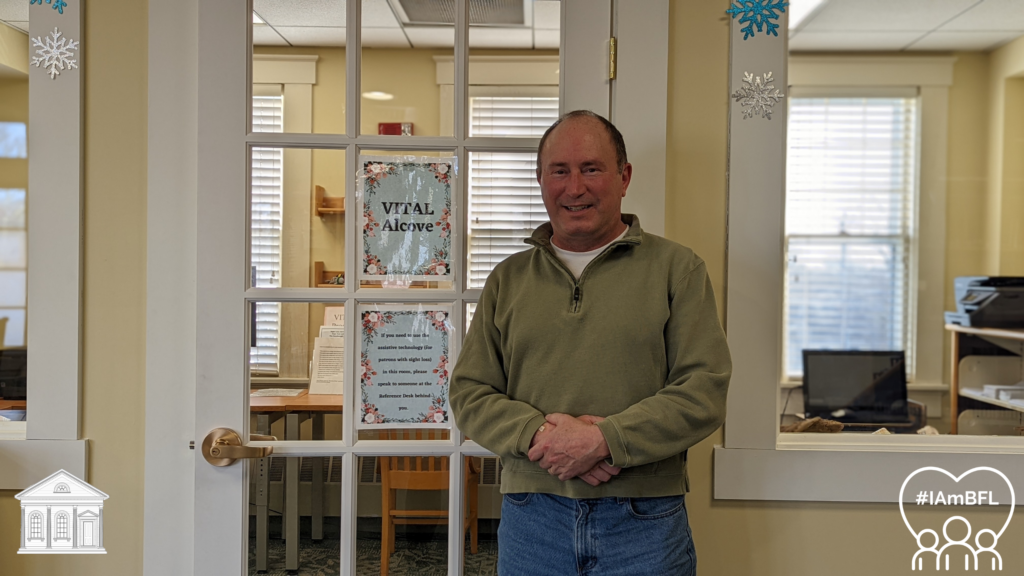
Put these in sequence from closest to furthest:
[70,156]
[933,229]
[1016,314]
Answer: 1. [70,156]
2. [1016,314]
3. [933,229]

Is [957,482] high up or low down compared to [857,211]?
down

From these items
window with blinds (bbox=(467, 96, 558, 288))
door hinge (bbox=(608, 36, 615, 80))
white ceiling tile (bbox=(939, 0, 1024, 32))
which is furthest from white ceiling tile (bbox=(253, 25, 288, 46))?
white ceiling tile (bbox=(939, 0, 1024, 32))

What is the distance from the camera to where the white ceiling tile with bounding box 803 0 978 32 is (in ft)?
12.9

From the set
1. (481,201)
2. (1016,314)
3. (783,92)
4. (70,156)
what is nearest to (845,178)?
(1016,314)

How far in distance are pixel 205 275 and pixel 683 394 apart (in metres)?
1.07

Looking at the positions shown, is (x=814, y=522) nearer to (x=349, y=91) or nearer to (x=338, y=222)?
(x=338, y=222)

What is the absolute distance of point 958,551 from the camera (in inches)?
64.3

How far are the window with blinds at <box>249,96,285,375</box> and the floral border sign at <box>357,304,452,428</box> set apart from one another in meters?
0.22

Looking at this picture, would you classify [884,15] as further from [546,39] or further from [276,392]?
[276,392]

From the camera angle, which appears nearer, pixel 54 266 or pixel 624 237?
pixel 624 237

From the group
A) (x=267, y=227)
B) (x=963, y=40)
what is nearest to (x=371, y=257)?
(x=267, y=227)

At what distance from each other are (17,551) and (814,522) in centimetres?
188

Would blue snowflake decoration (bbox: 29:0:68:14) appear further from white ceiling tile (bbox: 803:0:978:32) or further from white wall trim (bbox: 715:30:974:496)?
white ceiling tile (bbox: 803:0:978:32)

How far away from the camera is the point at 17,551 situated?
1.62 metres
